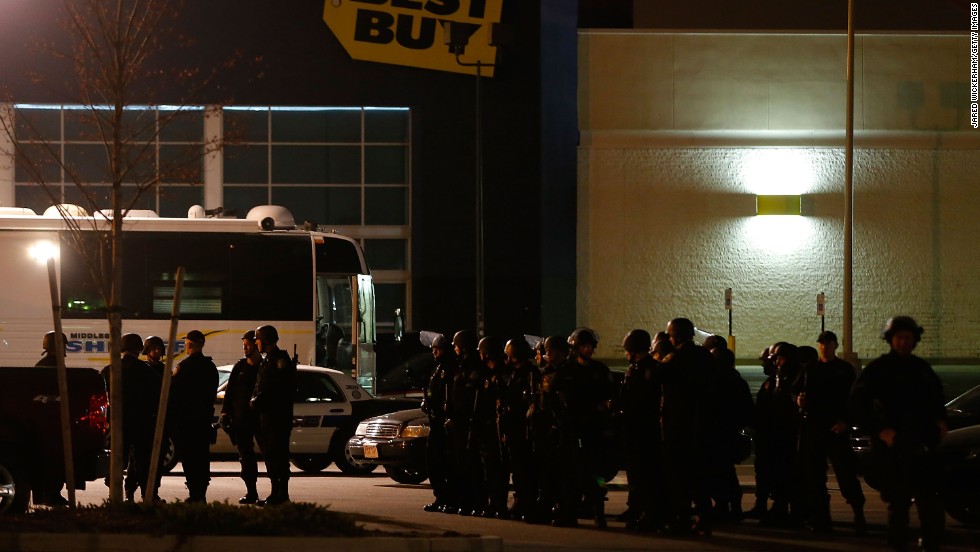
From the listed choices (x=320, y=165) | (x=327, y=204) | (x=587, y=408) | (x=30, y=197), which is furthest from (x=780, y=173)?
(x=587, y=408)

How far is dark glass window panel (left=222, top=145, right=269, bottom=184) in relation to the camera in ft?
117

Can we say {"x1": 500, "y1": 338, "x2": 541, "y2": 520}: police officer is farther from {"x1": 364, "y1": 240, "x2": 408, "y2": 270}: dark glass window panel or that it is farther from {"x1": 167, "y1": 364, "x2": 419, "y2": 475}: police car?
{"x1": 364, "y1": 240, "x2": 408, "y2": 270}: dark glass window panel

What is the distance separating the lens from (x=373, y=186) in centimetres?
3641

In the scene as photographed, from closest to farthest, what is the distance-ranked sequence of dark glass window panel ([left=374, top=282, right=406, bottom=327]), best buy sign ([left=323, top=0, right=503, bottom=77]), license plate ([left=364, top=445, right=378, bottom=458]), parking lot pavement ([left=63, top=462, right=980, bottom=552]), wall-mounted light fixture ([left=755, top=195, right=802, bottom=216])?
parking lot pavement ([left=63, top=462, right=980, bottom=552]), license plate ([left=364, top=445, right=378, bottom=458]), best buy sign ([left=323, top=0, right=503, bottom=77]), dark glass window panel ([left=374, top=282, right=406, bottom=327]), wall-mounted light fixture ([left=755, top=195, right=802, bottom=216])

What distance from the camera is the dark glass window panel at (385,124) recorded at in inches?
1428

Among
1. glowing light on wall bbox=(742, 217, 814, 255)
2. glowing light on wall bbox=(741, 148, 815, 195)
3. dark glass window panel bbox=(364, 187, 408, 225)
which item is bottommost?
glowing light on wall bbox=(742, 217, 814, 255)

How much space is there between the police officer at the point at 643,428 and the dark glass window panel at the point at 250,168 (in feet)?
82.9

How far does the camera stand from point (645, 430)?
38.7 feet

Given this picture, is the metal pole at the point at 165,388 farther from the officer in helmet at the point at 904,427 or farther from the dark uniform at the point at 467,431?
the officer in helmet at the point at 904,427

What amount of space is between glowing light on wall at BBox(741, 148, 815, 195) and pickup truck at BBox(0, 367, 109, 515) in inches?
1066

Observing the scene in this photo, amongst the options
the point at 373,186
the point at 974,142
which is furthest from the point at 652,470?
the point at 974,142

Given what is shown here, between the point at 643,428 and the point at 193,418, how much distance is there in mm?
4419

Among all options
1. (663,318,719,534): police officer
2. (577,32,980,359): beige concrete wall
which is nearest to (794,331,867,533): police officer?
(663,318,719,534): police officer

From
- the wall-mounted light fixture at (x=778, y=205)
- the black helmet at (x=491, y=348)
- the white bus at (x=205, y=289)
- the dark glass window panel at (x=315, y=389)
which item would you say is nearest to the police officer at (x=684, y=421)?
the black helmet at (x=491, y=348)
